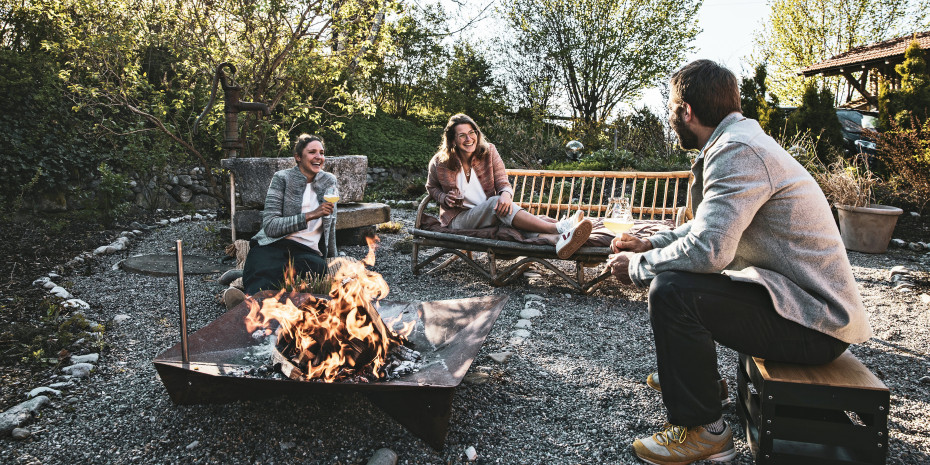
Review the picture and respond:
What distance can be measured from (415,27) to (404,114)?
7.47 feet

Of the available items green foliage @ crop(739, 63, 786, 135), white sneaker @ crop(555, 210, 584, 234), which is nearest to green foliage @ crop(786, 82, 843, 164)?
green foliage @ crop(739, 63, 786, 135)

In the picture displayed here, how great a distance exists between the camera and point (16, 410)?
8.12 ft

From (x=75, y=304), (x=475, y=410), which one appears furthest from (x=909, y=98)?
(x=75, y=304)

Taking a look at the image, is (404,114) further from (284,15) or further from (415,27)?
(284,15)

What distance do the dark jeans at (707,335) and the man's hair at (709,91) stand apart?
63cm

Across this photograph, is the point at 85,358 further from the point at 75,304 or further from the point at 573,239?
the point at 573,239

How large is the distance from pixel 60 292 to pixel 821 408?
486cm

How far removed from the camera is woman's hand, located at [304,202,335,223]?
391cm

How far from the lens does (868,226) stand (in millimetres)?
6480

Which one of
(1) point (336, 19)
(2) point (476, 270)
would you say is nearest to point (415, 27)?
(1) point (336, 19)

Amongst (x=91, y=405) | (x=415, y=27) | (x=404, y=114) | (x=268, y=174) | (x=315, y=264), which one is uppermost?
(x=415, y=27)

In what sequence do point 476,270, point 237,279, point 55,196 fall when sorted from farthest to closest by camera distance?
point 55,196
point 476,270
point 237,279

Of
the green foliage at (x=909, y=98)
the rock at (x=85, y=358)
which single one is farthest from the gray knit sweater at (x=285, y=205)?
the green foliage at (x=909, y=98)

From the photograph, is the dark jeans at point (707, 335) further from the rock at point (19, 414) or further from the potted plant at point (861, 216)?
the potted plant at point (861, 216)
